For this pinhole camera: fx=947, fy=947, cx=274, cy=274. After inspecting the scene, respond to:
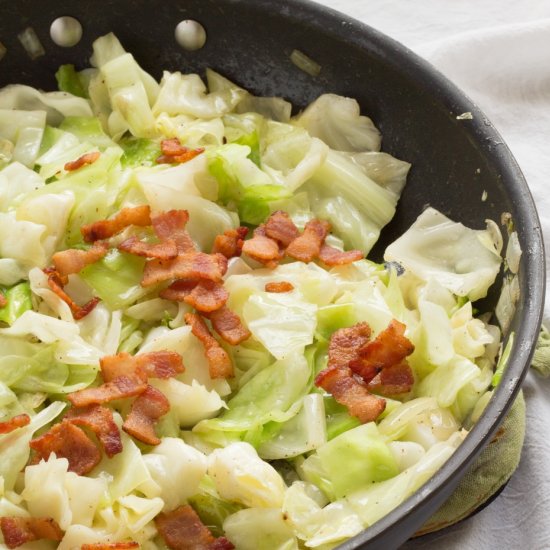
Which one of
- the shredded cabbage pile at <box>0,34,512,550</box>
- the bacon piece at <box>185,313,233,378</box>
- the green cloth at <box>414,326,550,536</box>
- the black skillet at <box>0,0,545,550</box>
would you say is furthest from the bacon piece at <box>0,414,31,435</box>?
the black skillet at <box>0,0,545,550</box>

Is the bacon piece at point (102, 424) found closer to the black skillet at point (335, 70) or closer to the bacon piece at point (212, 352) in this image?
the bacon piece at point (212, 352)

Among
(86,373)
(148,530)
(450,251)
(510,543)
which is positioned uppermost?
(450,251)

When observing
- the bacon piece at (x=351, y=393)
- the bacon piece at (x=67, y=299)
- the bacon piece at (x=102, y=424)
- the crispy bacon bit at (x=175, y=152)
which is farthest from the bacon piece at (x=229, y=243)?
the bacon piece at (x=102, y=424)

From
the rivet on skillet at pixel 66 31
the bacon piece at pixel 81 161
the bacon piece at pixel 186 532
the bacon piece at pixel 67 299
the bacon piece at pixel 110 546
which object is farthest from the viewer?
the rivet on skillet at pixel 66 31

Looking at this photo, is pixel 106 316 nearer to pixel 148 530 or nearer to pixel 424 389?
pixel 148 530

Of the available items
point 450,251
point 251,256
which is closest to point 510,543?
point 450,251

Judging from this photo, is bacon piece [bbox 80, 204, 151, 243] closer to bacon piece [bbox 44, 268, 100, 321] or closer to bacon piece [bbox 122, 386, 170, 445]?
bacon piece [bbox 44, 268, 100, 321]
